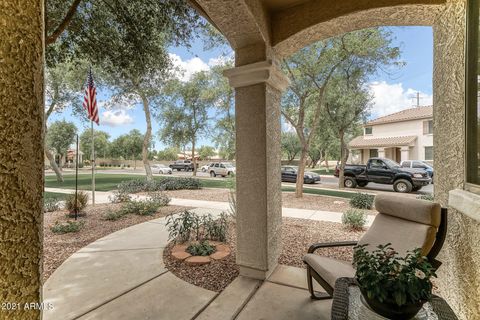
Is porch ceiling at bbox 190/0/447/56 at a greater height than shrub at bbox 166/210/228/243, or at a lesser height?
greater

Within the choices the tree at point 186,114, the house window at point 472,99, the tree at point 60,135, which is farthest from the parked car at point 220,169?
the tree at point 60,135

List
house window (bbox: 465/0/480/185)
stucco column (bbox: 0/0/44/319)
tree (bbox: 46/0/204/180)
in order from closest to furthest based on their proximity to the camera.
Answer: stucco column (bbox: 0/0/44/319), house window (bbox: 465/0/480/185), tree (bbox: 46/0/204/180)

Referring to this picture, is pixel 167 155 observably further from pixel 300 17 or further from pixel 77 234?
pixel 300 17

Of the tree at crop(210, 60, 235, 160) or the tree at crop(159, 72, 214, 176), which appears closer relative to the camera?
the tree at crop(210, 60, 235, 160)

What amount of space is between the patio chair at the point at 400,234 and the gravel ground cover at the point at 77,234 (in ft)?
10.8

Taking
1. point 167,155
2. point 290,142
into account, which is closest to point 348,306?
point 290,142

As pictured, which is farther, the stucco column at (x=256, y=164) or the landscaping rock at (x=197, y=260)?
the landscaping rock at (x=197, y=260)

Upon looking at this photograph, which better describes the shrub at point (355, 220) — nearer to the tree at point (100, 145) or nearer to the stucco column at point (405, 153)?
the stucco column at point (405, 153)

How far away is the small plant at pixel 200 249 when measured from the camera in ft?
11.1

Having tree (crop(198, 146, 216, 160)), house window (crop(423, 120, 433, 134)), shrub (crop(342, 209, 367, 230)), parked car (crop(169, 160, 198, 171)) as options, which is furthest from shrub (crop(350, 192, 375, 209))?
tree (crop(198, 146, 216, 160))

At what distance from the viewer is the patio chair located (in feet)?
6.77

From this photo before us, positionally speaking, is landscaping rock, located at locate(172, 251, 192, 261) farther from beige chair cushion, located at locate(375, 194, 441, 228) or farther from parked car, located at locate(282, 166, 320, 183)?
parked car, located at locate(282, 166, 320, 183)

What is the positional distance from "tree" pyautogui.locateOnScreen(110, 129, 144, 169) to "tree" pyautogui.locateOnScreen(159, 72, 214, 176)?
91.4 feet

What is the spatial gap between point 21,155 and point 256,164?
2229mm
